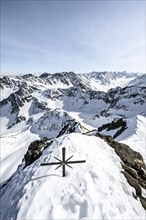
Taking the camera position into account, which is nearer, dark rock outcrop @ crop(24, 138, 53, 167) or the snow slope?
the snow slope

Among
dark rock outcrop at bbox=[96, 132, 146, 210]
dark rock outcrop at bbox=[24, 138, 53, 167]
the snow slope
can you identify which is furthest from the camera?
dark rock outcrop at bbox=[24, 138, 53, 167]

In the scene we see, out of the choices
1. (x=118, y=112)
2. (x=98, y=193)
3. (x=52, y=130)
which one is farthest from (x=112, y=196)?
(x=118, y=112)

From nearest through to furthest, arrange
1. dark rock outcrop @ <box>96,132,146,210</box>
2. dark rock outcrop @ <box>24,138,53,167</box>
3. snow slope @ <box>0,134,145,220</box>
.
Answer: snow slope @ <box>0,134,145,220</box> → dark rock outcrop @ <box>96,132,146,210</box> → dark rock outcrop @ <box>24,138,53,167</box>

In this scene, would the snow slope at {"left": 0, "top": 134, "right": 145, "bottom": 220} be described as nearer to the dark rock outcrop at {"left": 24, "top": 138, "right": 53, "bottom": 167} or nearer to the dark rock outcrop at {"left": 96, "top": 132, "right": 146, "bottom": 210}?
the dark rock outcrop at {"left": 96, "top": 132, "right": 146, "bottom": 210}

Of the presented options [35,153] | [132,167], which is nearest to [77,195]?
[132,167]

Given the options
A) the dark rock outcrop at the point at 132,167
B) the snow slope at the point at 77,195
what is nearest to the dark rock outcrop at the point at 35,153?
the dark rock outcrop at the point at 132,167

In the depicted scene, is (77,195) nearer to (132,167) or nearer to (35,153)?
(132,167)

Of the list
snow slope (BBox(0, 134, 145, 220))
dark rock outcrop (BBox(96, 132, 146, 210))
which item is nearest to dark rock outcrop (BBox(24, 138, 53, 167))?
dark rock outcrop (BBox(96, 132, 146, 210))

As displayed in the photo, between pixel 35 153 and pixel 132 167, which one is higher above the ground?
pixel 35 153

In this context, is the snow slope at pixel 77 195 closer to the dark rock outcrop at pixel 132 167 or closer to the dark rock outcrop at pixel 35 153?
the dark rock outcrop at pixel 132 167

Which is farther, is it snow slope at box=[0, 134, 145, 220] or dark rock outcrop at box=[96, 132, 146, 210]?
dark rock outcrop at box=[96, 132, 146, 210]
